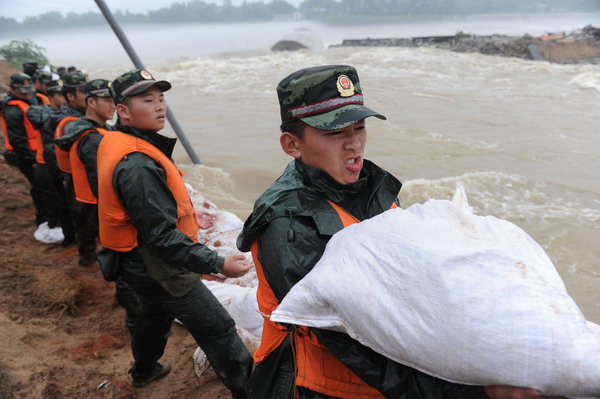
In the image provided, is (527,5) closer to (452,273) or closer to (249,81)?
(249,81)

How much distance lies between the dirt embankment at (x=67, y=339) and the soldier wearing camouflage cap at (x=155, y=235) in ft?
1.36

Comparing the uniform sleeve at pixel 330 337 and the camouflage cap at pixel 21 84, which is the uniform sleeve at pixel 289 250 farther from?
the camouflage cap at pixel 21 84

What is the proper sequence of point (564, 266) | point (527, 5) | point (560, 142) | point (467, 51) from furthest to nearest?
point (527, 5)
point (467, 51)
point (560, 142)
point (564, 266)

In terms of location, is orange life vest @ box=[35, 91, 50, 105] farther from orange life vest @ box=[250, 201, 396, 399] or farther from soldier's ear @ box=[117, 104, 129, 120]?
orange life vest @ box=[250, 201, 396, 399]

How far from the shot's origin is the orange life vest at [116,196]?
212 cm

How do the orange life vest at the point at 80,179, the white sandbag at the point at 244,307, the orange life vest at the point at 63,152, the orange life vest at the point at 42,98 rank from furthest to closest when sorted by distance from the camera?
1. the orange life vest at the point at 42,98
2. the orange life vest at the point at 63,152
3. the orange life vest at the point at 80,179
4. the white sandbag at the point at 244,307

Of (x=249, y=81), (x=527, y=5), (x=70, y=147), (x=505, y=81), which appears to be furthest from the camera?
(x=527, y=5)

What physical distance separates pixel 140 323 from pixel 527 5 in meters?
134

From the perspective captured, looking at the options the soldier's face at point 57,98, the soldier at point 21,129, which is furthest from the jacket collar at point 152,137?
the soldier's face at point 57,98

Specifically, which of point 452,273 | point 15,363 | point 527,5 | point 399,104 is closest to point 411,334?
point 452,273

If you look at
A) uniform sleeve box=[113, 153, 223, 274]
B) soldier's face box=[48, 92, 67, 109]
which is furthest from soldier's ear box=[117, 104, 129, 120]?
soldier's face box=[48, 92, 67, 109]

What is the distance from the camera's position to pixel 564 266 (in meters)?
4.46

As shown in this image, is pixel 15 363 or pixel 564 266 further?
pixel 564 266

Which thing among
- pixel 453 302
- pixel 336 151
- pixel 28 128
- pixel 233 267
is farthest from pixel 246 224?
pixel 28 128
